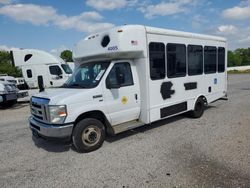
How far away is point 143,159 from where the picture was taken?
4.67 metres

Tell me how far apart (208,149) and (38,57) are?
14870 millimetres

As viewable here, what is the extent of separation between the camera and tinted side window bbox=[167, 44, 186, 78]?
21.8 feet

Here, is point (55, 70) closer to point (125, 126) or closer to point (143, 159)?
point (125, 126)

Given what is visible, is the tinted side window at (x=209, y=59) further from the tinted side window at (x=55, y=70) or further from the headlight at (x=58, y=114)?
the tinted side window at (x=55, y=70)

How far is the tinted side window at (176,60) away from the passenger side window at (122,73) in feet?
4.58

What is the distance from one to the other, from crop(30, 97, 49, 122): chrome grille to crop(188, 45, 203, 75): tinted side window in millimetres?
4688

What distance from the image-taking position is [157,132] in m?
6.46

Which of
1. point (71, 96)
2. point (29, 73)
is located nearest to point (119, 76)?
point (71, 96)

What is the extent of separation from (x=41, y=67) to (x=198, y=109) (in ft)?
41.0

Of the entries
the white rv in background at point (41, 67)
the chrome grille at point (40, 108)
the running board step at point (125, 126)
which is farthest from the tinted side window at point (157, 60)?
the white rv in background at point (41, 67)

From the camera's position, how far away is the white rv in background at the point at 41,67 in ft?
53.8

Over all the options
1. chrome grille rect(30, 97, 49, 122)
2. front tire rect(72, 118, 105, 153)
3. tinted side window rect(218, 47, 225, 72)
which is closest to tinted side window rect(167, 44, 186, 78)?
tinted side window rect(218, 47, 225, 72)

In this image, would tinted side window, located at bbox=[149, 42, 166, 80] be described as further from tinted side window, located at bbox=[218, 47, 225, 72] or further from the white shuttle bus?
tinted side window, located at bbox=[218, 47, 225, 72]

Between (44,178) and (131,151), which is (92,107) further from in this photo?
(44,178)
